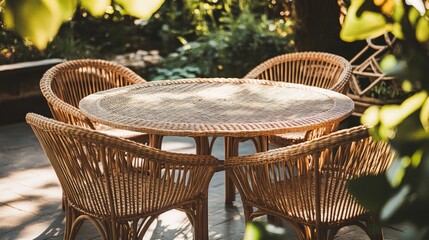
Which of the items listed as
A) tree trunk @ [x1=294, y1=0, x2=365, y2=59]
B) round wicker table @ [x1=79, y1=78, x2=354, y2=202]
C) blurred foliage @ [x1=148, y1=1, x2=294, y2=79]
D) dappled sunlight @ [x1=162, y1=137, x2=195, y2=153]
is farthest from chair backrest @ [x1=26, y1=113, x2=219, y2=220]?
blurred foliage @ [x1=148, y1=1, x2=294, y2=79]

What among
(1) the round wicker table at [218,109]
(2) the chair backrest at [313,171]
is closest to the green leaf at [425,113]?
(2) the chair backrest at [313,171]

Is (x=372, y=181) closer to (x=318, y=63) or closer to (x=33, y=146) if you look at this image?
(x=318, y=63)

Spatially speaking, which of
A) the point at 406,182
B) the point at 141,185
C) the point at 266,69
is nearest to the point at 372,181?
the point at 406,182

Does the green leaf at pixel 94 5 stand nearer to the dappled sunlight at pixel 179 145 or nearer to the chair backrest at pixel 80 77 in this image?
the chair backrest at pixel 80 77

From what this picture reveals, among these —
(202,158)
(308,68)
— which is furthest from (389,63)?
(308,68)

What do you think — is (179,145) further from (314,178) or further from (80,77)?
(314,178)

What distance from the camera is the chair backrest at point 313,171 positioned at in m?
2.53

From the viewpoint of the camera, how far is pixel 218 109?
11.4 feet

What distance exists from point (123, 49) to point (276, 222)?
16.2 ft

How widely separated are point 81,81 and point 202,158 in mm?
1868

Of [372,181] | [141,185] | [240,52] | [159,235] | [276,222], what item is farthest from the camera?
[240,52]

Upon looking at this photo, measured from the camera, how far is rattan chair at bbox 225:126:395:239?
2.54m

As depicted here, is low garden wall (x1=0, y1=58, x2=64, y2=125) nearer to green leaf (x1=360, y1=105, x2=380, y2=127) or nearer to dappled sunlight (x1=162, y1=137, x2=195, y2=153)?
dappled sunlight (x1=162, y1=137, x2=195, y2=153)

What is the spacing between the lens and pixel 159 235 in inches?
150
